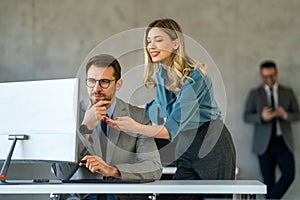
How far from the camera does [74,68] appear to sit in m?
5.89

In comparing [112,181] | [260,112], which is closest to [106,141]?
[112,181]

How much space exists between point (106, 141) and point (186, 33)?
10.2 feet

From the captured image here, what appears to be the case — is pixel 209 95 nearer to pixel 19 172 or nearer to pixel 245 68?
pixel 245 68

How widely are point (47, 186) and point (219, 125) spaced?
105 cm

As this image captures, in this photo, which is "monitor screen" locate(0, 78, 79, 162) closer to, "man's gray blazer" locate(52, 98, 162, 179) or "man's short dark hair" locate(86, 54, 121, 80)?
"man's gray blazer" locate(52, 98, 162, 179)

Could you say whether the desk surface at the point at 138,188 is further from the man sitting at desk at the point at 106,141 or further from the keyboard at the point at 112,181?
the man sitting at desk at the point at 106,141

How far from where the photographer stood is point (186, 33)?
19.0 ft

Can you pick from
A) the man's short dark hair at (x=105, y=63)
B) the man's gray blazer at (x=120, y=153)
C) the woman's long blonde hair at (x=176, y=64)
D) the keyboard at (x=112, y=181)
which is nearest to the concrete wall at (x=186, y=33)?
the woman's long blonde hair at (x=176, y=64)

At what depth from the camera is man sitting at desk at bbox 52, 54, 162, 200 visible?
277 centimetres

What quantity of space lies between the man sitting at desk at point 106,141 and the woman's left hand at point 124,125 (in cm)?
2

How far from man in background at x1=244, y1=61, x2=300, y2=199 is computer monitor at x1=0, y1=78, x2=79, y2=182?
11.5ft

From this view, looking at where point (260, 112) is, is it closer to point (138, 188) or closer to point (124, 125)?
point (124, 125)

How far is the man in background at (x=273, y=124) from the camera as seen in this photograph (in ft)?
18.8

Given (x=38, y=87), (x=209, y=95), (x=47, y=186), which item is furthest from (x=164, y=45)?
(x=47, y=186)
